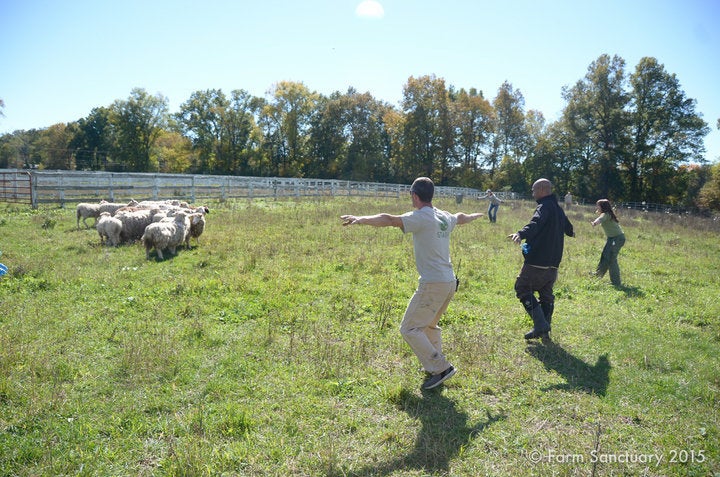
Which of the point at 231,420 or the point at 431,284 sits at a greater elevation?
the point at 431,284

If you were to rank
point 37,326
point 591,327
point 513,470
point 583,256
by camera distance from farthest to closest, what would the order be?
point 583,256
point 591,327
point 37,326
point 513,470

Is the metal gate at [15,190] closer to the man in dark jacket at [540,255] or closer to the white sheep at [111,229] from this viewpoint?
the white sheep at [111,229]

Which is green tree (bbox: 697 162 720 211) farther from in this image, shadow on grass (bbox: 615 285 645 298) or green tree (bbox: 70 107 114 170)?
green tree (bbox: 70 107 114 170)

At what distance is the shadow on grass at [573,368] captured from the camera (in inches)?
180

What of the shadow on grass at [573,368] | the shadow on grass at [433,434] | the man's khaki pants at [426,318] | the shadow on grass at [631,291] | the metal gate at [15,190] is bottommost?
the shadow on grass at [433,434]

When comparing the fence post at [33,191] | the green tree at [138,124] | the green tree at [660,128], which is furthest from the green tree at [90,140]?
the green tree at [660,128]

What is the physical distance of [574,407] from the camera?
13.6 ft

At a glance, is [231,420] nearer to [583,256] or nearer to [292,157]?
[583,256]

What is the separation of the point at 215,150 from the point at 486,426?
65112mm

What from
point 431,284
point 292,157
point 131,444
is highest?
point 292,157

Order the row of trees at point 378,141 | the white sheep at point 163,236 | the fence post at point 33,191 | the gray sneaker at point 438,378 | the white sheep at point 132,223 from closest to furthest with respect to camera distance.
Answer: the gray sneaker at point 438,378, the white sheep at point 163,236, the white sheep at point 132,223, the fence post at point 33,191, the row of trees at point 378,141

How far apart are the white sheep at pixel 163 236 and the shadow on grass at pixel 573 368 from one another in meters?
8.79

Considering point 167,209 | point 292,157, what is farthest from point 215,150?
point 167,209

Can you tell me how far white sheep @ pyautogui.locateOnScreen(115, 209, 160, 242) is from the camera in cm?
1205
